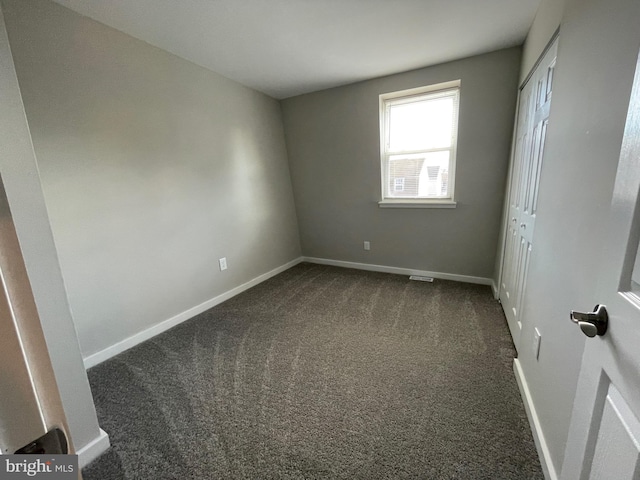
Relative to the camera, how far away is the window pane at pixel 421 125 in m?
2.83

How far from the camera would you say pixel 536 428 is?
3.97ft

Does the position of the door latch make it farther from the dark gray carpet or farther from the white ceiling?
the white ceiling

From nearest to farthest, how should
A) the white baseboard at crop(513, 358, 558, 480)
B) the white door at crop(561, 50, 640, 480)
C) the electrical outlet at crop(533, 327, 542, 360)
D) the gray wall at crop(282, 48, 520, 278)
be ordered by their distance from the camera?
the white door at crop(561, 50, 640, 480) → the white baseboard at crop(513, 358, 558, 480) → the electrical outlet at crop(533, 327, 542, 360) → the gray wall at crop(282, 48, 520, 278)

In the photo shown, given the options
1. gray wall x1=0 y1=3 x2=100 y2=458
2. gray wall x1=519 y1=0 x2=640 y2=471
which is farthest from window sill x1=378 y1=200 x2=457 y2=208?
gray wall x1=0 y1=3 x2=100 y2=458

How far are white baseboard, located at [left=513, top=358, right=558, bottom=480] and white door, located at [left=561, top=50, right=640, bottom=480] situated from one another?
600mm

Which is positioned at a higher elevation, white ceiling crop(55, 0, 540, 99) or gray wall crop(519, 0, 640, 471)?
white ceiling crop(55, 0, 540, 99)

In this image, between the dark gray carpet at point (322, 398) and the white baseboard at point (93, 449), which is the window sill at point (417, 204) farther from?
the white baseboard at point (93, 449)

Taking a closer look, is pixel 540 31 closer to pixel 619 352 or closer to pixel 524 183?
pixel 524 183

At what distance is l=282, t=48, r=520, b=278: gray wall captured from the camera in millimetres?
2557

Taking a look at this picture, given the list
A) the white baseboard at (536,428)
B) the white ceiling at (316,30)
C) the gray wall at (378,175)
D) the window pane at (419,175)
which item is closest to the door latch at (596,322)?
the white baseboard at (536,428)

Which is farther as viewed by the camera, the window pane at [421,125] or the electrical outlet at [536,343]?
the window pane at [421,125]

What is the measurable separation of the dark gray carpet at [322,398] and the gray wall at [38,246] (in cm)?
30

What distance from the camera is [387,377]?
65.1 inches

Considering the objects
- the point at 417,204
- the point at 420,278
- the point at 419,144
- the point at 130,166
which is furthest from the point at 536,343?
the point at 130,166
